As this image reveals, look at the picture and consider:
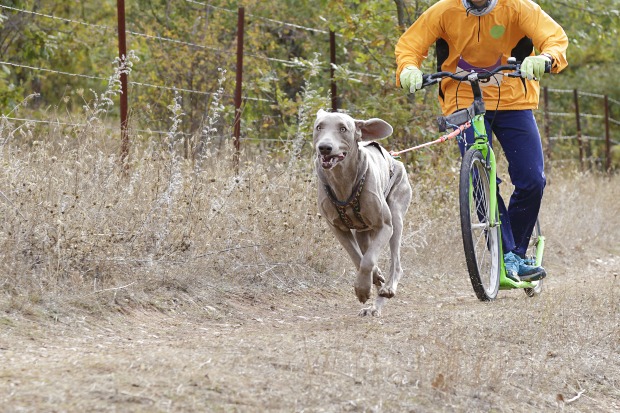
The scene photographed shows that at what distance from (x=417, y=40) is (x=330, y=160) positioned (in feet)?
5.14

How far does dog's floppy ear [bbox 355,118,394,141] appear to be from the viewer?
6.04 metres

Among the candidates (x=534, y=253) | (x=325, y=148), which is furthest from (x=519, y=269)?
(x=325, y=148)

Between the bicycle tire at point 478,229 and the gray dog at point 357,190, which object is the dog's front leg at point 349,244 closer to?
the gray dog at point 357,190

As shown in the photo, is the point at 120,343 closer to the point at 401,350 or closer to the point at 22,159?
the point at 401,350

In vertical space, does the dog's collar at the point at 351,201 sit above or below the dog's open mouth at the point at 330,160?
below

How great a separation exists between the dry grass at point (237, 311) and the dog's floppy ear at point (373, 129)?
3.63 ft

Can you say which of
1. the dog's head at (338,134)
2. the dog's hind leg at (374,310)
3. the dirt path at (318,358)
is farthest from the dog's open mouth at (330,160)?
the dog's hind leg at (374,310)

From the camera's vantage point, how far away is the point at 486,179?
272 inches

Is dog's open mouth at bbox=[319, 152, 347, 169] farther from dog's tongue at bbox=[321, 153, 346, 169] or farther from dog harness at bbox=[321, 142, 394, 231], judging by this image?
dog harness at bbox=[321, 142, 394, 231]

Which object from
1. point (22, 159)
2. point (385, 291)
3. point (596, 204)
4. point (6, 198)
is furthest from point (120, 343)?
point (596, 204)

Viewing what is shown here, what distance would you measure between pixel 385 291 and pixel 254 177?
216 cm

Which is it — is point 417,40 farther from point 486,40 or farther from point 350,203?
Result: point 350,203

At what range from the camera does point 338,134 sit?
582 cm

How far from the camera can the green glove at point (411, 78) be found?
6.50 m
